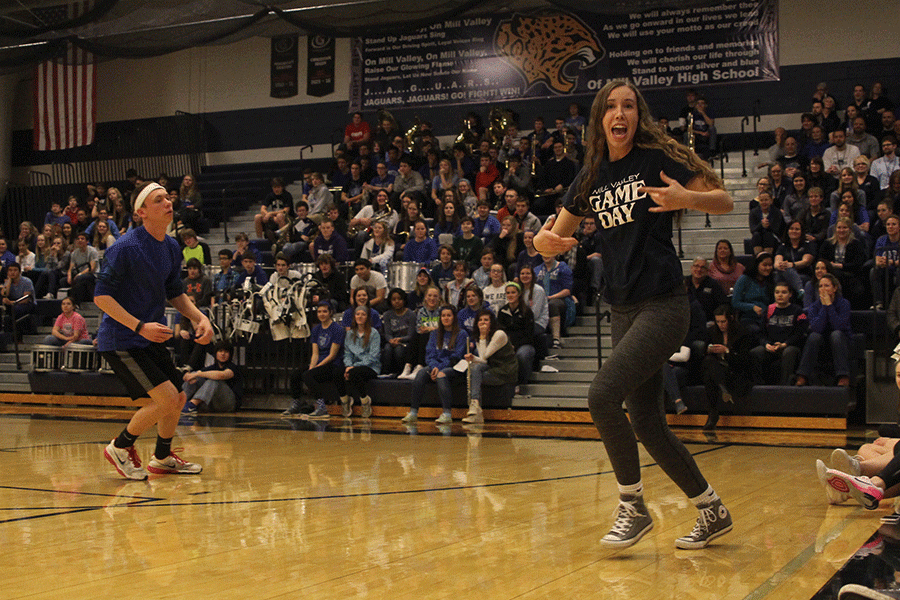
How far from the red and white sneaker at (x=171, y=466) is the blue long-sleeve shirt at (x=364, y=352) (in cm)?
464

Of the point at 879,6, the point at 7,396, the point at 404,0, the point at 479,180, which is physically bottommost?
the point at 7,396

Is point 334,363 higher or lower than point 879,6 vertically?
lower

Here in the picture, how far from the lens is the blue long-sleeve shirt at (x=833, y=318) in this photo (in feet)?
28.8

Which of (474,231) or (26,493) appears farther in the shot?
(474,231)

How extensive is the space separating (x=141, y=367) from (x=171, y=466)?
661 millimetres

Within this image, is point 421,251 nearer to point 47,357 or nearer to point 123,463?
point 47,357

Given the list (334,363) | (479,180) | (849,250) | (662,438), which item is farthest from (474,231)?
(662,438)

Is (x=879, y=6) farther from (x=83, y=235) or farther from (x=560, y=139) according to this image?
(x=83, y=235)

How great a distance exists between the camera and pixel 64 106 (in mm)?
19391

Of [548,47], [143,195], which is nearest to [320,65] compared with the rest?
[548,47]

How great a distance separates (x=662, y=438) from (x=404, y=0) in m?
8.41

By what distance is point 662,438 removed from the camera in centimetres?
343

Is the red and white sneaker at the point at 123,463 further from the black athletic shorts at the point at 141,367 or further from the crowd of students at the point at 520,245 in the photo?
the crowd of students at the point at 520,245

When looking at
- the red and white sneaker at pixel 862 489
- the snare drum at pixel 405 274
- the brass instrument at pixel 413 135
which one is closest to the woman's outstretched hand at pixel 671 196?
the red and white sneaker at pixel 862 489
